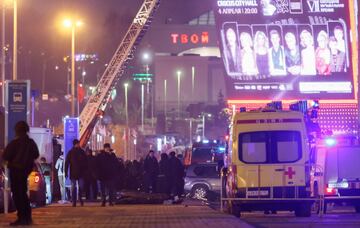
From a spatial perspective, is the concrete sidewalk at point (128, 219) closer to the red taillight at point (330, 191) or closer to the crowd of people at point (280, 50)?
the red taillight at point (330, 191)

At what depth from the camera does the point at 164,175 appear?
3353 cm

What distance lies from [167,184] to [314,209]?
6.63 m

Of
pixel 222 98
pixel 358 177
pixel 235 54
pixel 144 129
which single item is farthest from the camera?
pixel 222 98

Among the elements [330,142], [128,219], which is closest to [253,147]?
[330,142]

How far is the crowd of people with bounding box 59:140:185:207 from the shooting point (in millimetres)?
28062

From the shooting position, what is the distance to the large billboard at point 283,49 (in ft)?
170

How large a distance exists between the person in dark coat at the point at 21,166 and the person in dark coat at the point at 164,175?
15445mm

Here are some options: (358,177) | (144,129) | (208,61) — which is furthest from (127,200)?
(208,61)

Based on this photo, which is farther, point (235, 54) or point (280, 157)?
point (235, 54)

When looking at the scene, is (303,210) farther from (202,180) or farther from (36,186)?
(202,180)

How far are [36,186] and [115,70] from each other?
2123cm

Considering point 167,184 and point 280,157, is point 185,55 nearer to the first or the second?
point 167,184

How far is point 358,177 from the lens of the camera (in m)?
26.1

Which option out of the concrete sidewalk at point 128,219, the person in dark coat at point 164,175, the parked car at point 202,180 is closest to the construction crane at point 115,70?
the parked car at point 202,180
